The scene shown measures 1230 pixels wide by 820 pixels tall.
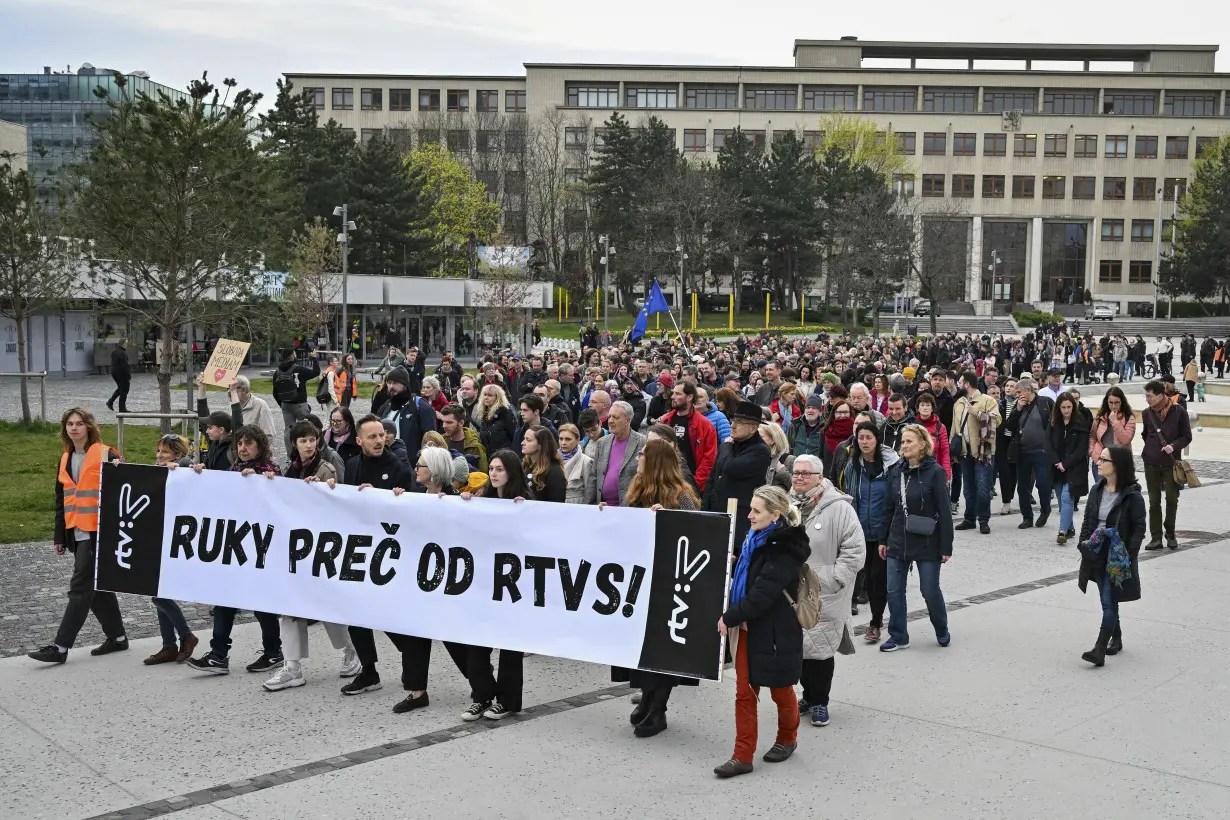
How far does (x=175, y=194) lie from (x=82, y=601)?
12.9 meters

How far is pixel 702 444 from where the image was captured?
10.9 m

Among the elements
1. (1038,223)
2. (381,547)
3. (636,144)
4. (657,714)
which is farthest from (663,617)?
(1038,223)

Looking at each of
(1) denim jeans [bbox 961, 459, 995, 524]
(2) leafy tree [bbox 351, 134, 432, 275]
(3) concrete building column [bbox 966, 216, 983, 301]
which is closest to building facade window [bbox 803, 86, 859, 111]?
(3) concrete building column [bbox 966, 216, 983, 301]

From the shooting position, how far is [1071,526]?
14.3 m

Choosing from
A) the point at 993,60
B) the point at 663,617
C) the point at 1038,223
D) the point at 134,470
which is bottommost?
the point at 663,617

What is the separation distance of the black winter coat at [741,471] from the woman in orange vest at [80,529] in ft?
15.4

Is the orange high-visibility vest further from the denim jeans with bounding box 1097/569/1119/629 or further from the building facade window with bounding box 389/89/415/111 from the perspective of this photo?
the building facade window with bounding box 389/89/415/111

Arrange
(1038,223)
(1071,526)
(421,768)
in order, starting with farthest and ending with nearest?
(1038,223), (1071,526), (421,768)

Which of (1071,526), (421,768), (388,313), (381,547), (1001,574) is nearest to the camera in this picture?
(421,768)

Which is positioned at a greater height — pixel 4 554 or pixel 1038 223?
pixel 1038 223

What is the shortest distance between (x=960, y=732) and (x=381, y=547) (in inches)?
154

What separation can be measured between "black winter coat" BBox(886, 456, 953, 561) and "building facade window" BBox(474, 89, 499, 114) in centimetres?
10560

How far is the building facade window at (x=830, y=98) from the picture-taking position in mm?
105562

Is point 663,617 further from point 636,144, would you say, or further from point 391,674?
point 636,144
